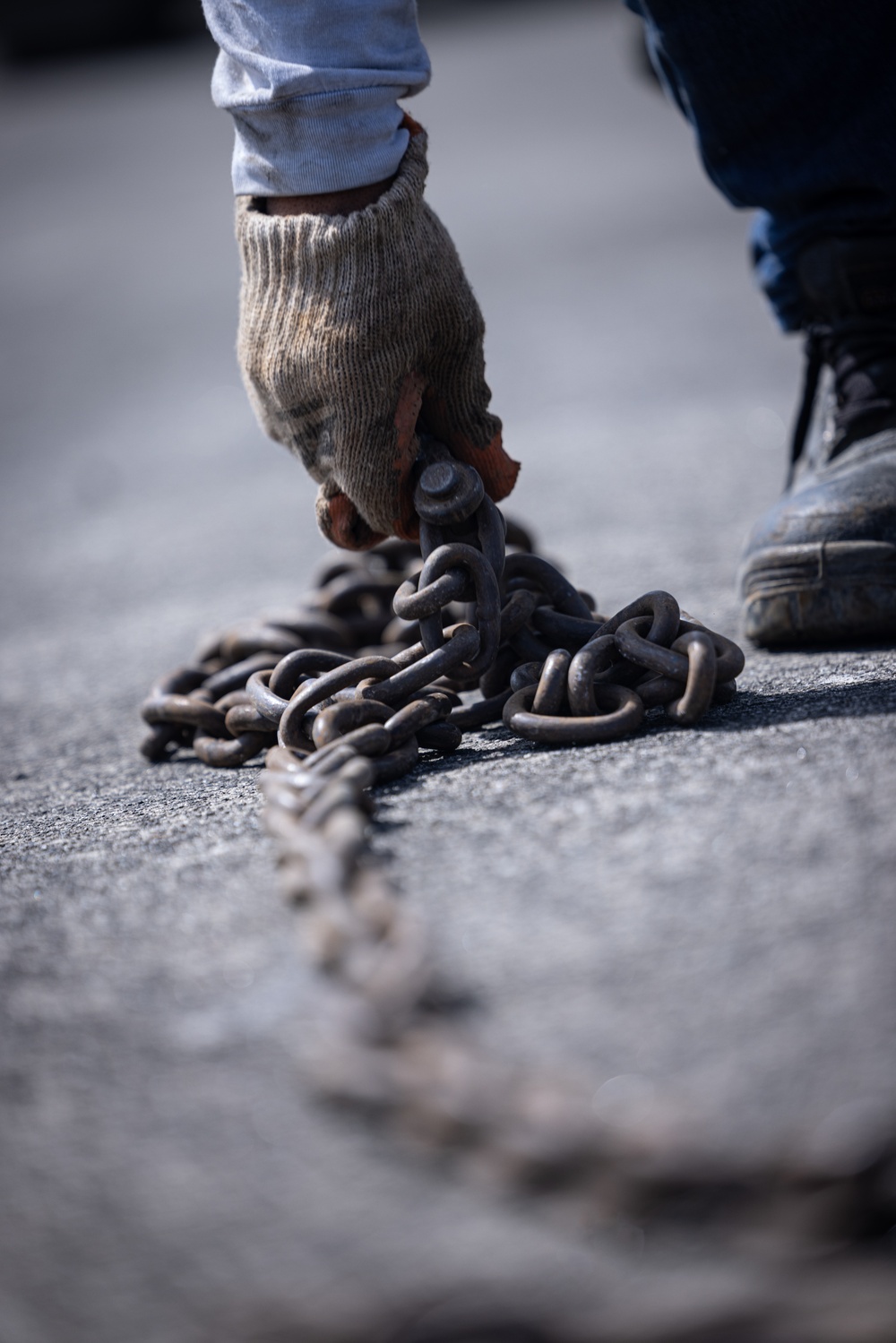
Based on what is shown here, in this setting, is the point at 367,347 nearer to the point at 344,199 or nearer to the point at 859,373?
the point at 344,199

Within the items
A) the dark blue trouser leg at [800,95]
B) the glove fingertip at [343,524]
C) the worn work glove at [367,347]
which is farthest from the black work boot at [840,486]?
the glove fingertip at [343,524]

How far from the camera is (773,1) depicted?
245 centimetres

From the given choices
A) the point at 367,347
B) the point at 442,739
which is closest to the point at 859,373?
the point at 367,347

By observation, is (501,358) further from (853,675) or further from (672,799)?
(672,799)

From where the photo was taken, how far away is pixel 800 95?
2.52 metres

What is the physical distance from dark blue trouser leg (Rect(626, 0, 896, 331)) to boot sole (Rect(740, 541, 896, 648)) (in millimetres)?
729

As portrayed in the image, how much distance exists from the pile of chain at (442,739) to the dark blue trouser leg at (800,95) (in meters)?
0.90

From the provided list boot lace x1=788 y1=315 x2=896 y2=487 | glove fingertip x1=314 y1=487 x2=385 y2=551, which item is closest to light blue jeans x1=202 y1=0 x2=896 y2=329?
boot lace x1=788 y1=315 x2=896 y2=487

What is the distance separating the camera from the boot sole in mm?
2221

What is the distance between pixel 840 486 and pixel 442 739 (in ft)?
3.10

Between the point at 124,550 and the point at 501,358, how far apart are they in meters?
2.61

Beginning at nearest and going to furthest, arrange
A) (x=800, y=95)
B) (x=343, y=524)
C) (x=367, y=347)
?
(x=367, y=347) → (x=343, y=524) → (x=800, y=95)

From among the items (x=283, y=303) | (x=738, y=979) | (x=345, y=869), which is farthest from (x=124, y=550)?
(x=738, y=979)

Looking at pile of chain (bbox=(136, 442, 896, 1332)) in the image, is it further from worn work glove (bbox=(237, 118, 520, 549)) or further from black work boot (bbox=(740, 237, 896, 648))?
black work boot (bbox=(740, 237, 896, 648))
